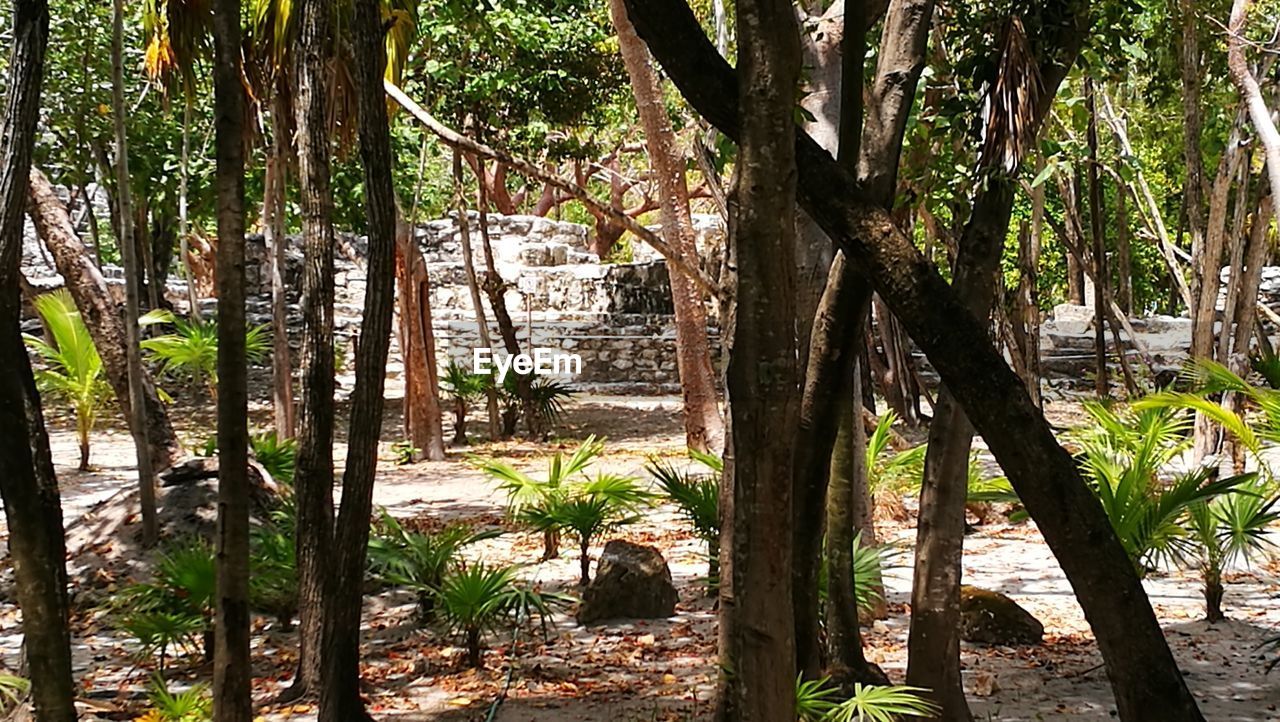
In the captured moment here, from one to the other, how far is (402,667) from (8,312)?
2.56 metres

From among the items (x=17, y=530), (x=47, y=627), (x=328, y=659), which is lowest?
(x=328, y=659)

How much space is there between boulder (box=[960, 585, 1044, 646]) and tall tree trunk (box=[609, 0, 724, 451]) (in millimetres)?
4728

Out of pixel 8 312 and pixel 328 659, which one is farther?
pixel 328 659

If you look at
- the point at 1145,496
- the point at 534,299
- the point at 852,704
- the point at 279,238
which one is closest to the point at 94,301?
the point at 279,238

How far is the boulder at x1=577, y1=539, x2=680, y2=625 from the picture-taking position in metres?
6.07

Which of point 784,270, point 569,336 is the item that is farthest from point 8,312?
point 569,336

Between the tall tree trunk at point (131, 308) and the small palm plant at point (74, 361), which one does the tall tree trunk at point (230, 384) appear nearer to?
the tall tree trunk at point (131, 308)

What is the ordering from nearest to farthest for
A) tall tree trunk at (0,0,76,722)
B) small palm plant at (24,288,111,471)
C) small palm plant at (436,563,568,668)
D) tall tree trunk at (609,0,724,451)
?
1. tall tree trunk at (0,0,76,722)
2. small palm plant at (436,563,568,668)
3. tall tree trunk at (609,0,724,451)
4. small palm plant at (24,288,111,471)

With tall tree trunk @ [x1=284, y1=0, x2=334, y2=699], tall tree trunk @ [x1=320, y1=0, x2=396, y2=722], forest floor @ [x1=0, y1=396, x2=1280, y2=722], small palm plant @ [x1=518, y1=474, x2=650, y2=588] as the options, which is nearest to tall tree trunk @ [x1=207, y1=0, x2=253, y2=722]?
tall tree trunk @ [x1=320, y1=0, x2=396, y2=722]

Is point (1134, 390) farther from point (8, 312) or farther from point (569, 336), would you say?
point (8, 312)

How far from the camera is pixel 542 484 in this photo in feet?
22.8

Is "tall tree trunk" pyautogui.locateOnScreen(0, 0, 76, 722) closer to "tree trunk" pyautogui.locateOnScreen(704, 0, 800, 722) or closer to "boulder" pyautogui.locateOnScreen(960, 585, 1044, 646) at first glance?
"tree trunk" pyautogui.locateOnScreen(704, 0, 800, 722)

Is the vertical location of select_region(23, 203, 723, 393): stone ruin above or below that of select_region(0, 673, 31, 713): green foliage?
above

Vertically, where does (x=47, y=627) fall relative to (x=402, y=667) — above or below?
above
